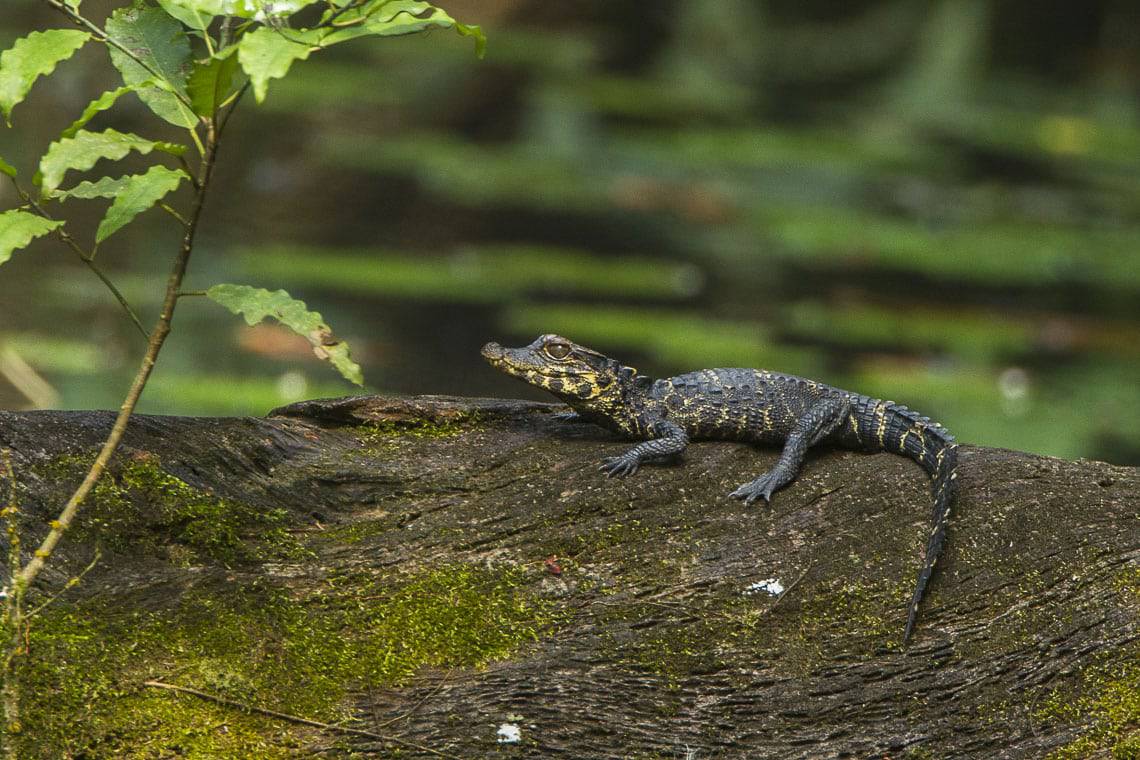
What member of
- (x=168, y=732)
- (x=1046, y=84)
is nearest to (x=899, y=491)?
(x=168, y=732)

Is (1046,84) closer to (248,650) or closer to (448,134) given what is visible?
(448,134)

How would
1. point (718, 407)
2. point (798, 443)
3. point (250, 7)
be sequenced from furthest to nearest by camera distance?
point (718, 407) → point (798, 443) → point (250, 7)

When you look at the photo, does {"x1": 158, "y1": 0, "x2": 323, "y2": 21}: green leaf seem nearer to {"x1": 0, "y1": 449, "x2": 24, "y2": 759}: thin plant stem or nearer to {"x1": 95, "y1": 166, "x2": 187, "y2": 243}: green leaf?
{"x1": 95, "y1": 166, "x2": 187, "y2": 243}: green leaf

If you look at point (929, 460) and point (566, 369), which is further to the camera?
point (566, 369)

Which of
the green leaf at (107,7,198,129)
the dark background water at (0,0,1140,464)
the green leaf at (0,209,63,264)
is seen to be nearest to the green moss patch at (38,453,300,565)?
the green leaf at (0,209,63,264)

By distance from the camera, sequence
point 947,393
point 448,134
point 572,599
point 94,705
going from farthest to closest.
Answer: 1. point 448,134
2. point 947,393
3. point 572,599
4. point 94,705

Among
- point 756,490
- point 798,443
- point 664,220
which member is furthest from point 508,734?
point 664,220

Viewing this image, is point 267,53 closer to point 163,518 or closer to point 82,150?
point 82,150

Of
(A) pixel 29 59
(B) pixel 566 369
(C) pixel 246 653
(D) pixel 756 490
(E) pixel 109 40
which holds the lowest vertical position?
(C) pixel 246 653
